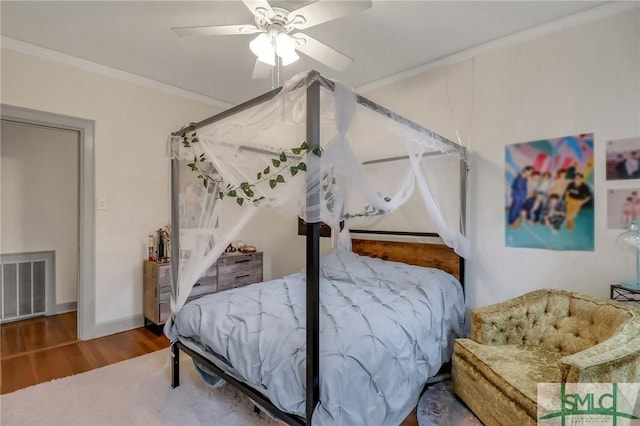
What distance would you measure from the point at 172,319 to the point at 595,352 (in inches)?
99.5

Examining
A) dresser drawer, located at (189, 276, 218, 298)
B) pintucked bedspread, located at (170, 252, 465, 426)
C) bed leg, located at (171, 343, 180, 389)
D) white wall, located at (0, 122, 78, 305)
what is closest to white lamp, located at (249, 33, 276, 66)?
pintucked bedspread, located at (170, 252, 465, 426)

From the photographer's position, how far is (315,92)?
1.41 metres

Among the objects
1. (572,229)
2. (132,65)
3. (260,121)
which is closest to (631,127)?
(572,229)

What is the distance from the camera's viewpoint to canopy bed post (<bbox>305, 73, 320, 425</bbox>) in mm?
1391

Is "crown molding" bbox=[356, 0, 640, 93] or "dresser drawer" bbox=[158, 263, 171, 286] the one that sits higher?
"crown molding" bbox=[356, 0, 640, 93]

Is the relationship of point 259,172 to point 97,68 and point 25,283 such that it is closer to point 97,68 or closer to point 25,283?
point 97,68

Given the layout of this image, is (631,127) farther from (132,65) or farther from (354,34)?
(132,65)

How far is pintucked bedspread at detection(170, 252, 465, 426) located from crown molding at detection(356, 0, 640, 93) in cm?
205

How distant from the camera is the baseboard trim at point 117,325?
324 centimetres

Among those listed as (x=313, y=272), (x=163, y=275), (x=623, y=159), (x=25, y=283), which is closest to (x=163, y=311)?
(x=163, y=275)

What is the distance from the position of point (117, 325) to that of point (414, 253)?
10.7 ft

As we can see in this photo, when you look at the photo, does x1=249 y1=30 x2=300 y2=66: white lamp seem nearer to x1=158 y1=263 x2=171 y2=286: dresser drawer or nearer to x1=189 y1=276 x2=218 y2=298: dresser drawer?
x1=158 y1=263 x2=171 y2=286: dresser drawer

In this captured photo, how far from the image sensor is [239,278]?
12.7ft

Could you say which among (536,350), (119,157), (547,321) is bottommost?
(536,350)
